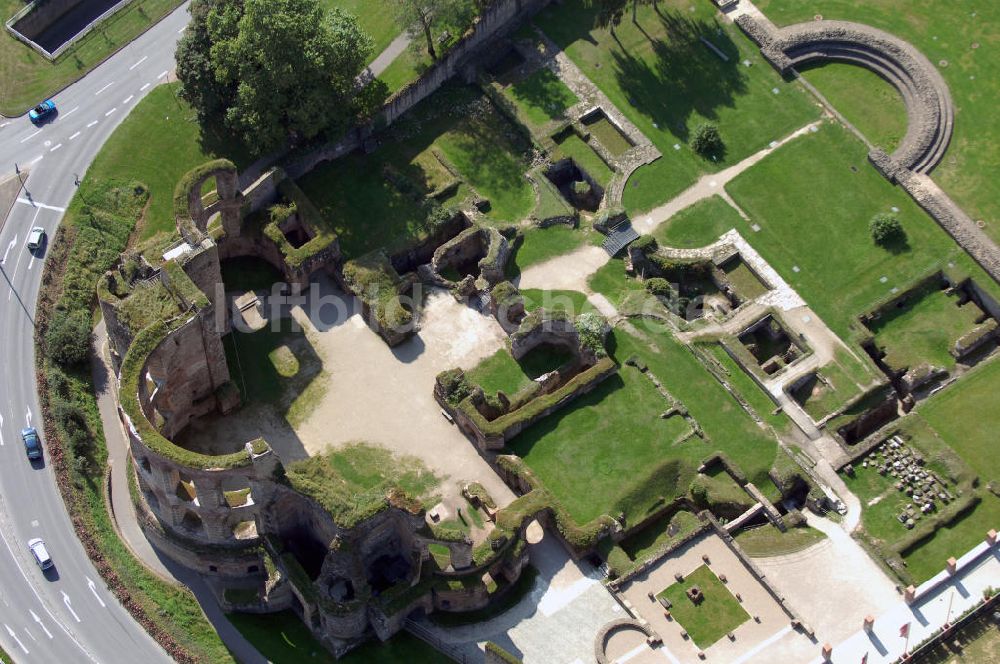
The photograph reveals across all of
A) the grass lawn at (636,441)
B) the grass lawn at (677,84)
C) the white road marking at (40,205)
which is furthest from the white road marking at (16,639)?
the grass lawn at (677,84)

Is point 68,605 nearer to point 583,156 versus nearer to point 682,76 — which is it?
point 583,156

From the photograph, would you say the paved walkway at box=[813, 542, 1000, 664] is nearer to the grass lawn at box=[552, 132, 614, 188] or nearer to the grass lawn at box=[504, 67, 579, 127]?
the grass lawn at box=[552, 132, 614, 188]

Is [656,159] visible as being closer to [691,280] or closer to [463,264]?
[691,280]

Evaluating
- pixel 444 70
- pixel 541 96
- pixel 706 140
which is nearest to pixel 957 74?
pixel 706 140

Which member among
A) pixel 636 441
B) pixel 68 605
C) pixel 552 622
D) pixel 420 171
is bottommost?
pixel 552 622

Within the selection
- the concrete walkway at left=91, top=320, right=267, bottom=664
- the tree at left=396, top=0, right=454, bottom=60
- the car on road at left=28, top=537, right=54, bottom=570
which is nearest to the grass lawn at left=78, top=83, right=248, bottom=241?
the concrete walkway at left=91, top=320, right=267, bottom=664

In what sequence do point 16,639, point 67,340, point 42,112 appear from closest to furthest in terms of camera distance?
1. point 16,639
2. point 67,340
3. point 42,112

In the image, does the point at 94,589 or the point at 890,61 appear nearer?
Result: the point at 94,589

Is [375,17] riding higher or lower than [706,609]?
higher
